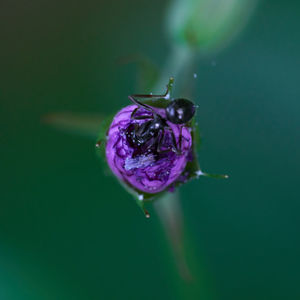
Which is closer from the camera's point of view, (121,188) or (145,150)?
(145,150)

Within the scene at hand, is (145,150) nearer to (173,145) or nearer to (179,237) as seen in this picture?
(173,145)

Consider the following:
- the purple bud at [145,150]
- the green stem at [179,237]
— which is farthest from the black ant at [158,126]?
the green stem at [179,237]

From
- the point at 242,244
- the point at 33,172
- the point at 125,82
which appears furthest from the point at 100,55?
the point at 242,244

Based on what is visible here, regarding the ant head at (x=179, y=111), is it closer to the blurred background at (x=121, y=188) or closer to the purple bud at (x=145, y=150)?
the purple bud at (x=145, y=150)

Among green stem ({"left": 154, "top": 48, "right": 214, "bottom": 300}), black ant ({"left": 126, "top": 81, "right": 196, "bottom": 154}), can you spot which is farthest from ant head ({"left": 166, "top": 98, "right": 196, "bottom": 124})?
green stem ({"left": 154, "top": 48, "right": 214, "bottom": 300})

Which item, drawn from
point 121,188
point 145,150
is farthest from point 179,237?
point 145,150

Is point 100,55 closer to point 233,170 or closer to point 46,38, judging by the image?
point 46,38
